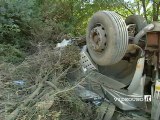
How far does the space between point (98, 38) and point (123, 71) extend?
69cm

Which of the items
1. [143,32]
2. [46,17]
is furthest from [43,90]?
[46,17]

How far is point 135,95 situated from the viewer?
13.4 feet

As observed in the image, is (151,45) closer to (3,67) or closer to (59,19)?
(3,67)

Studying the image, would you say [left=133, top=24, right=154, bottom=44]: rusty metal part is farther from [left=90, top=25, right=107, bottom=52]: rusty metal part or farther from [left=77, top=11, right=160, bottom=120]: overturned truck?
[left=90, top=25, right=107, bottom=52]: rusty metal part

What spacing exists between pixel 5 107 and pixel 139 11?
819 cm

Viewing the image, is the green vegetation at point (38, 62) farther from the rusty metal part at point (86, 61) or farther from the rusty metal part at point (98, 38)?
the rusty metal part at point (98, 38)

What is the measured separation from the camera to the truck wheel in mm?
3791

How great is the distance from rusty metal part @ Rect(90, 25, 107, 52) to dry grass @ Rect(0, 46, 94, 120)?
0.51 metres

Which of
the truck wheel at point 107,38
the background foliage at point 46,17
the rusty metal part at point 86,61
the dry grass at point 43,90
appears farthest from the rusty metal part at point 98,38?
the background foliage at point 46,17

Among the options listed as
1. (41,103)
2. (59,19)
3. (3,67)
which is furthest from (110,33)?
(59,19)

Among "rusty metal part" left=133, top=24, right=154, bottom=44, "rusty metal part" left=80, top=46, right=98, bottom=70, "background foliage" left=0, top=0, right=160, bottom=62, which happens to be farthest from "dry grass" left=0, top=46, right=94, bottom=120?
"background foliage" left=0, top=0, right=160, bottom=62

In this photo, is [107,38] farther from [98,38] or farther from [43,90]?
[43,90]

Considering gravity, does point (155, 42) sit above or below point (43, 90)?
above

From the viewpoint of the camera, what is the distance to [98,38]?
4098mm
